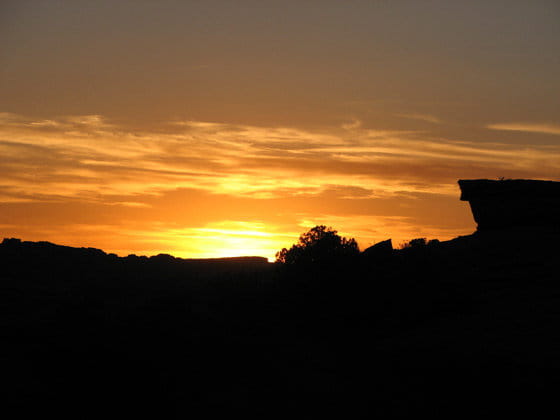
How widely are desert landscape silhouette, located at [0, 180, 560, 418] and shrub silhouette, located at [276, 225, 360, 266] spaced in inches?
8.4

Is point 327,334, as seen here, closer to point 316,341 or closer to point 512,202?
A: point 316,341

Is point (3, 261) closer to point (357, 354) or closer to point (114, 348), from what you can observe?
point (114, 348)

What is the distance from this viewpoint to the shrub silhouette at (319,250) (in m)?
60.5

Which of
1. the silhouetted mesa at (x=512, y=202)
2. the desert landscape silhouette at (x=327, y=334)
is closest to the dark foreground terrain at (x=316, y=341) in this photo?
the desert landscape silhouette at (x=327, y=334)

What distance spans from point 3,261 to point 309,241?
41.0 metres

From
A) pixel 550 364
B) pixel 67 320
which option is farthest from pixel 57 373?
pixel 550 364

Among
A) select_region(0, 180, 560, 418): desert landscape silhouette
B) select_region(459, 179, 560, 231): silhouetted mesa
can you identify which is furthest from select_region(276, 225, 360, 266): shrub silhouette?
select_region(459, 179, 560, 231): silhouetted mesa

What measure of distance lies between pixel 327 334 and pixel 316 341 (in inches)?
59.9

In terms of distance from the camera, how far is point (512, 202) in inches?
2437

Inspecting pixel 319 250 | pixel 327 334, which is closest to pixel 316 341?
pixel 327 334

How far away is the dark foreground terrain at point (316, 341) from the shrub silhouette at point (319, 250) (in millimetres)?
1735

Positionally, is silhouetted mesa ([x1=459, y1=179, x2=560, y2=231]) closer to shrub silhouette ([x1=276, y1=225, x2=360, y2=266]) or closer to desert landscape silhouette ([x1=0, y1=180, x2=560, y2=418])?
desert landscape silhouette ([x1=0, y1=180, x2=560, y2=418])

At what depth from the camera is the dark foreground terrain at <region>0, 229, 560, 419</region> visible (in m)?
36.6

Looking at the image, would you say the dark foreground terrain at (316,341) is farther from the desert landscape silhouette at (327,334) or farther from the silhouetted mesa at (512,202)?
the silhouetted mesa at (512,202)
